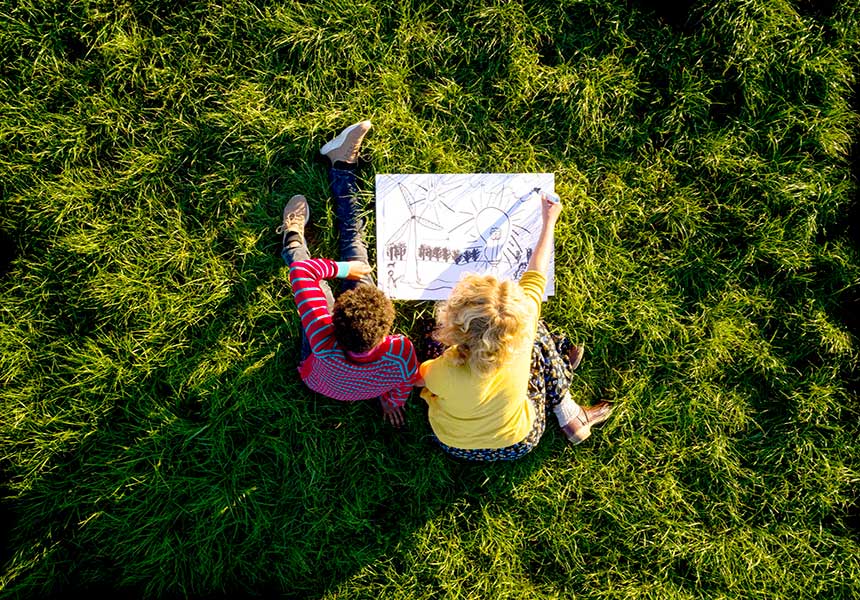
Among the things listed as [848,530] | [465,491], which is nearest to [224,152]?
[465,491]

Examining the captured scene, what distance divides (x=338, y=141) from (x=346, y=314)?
44.2 inches

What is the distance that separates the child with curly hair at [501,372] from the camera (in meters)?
2.21

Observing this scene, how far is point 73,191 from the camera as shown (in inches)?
117

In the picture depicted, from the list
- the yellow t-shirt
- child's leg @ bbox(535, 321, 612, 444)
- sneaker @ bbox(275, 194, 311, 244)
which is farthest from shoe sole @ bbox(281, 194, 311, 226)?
child's leg @ bbox(535, 321, 612, 444)

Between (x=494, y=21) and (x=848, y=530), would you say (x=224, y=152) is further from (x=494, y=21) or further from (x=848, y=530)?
(x=848, y=530)

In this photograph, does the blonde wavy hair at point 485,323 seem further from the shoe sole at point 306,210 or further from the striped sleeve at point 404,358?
the shoe sole at point 306,210

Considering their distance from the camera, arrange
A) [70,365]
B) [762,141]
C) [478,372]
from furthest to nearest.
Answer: [762,141] < [70,365] < [478,372]

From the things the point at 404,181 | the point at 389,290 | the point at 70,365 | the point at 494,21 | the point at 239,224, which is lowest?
the point at 70,365

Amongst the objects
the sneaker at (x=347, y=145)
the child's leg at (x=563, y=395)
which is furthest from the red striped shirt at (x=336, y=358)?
the child's leg at (x=563, y=395)

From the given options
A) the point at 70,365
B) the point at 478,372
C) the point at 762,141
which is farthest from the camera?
the point at 762,141

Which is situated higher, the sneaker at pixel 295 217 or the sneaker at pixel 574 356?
the sneaker at pixel 295 217

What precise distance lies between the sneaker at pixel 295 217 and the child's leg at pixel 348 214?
179 millimetres

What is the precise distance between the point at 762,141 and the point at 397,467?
9.25 feet

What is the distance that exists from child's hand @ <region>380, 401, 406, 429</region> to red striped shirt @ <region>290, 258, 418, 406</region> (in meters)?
0.18
